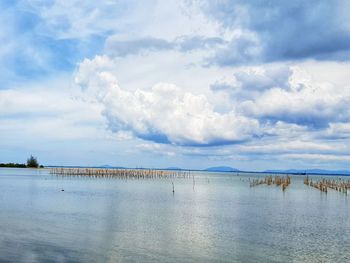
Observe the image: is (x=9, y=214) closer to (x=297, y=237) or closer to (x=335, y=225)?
(x=297, y=237)

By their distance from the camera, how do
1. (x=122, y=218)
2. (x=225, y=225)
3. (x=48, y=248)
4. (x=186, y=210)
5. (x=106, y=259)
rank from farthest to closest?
(x=186, y=210)
(x=122, y=218)
(x=225, y=225)
(x=48, y=248)
(x=106, y=259)

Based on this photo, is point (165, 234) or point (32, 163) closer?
point (165, 234)

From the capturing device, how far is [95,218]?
97.4 ft

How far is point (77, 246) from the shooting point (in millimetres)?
19688

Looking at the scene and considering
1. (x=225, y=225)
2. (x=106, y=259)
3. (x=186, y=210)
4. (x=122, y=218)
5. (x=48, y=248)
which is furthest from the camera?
(x=186, y=210)

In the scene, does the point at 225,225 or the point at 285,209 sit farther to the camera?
the point at 285,209

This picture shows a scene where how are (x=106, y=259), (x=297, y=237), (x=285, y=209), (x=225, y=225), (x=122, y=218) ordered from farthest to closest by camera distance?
1. (x=285, y=209)
2. (x=122, y=218)
3. (x=225, y=225)
4. (x=297, y=237)
5. (x=106, y=259)

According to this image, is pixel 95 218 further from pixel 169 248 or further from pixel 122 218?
pixel 169 248

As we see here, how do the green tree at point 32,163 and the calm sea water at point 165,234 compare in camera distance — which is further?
the green tree at point 32,163

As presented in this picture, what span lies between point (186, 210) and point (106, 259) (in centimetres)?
1954

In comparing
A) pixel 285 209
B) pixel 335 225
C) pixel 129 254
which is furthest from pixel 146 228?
pixel 285 209

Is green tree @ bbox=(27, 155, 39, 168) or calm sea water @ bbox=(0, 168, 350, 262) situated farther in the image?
green tree @ bbox=(27, 155, 39, 168)

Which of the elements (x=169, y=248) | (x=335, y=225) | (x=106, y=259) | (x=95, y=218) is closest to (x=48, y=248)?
(x=106, y=259)

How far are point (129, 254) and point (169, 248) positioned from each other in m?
2.38
